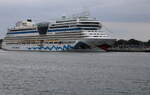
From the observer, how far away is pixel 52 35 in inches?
4956

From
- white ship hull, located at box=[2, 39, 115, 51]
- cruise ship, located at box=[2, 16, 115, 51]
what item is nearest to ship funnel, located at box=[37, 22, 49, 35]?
cruise ship, located at box=[2, 16, 115, 51]

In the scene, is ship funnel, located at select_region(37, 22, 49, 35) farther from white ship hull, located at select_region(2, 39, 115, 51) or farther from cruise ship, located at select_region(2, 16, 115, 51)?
white ship hull, located at select_region(2, 39, 115, 51)

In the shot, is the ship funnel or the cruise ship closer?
the cruise ship

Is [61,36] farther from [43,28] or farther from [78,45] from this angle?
[43,28]

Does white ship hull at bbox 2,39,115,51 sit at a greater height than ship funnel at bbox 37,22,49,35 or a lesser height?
lesser

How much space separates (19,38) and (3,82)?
100137 mm

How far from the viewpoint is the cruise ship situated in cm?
11388

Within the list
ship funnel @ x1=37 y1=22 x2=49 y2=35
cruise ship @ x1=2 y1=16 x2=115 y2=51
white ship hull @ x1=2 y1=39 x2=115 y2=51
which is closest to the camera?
white ship hull @ x1=2 y1=39 x2=115 y2=51

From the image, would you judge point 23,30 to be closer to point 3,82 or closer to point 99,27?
point 99,27

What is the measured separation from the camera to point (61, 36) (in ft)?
398

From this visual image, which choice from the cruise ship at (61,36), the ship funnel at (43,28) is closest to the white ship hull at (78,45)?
the cruise ship at (61,36)

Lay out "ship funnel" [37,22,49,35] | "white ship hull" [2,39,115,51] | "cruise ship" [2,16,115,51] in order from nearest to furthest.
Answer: "white ship hull" [2,39,115,51] → "cruise ship" [2,16,115,51] → "ship funnel" [37,22,49,35]

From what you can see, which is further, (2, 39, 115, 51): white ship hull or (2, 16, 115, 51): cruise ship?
(2, 16, 115, 51): cruise ship

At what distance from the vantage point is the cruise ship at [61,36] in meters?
114
